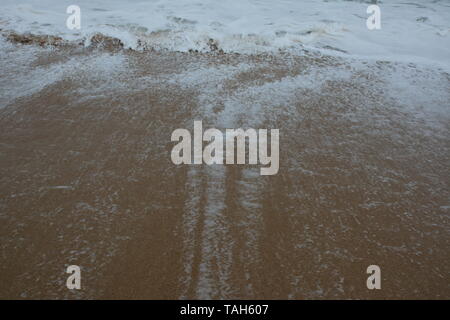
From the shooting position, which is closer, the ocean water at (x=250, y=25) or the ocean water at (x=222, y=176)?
the ocean water at (x=222, y=176)

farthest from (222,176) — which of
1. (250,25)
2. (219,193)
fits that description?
(250,25)

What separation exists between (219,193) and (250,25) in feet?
9.41

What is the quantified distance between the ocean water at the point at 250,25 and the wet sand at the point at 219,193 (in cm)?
92

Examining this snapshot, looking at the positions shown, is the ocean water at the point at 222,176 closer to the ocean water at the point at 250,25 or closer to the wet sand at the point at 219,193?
the wet sand at the point at 219,193

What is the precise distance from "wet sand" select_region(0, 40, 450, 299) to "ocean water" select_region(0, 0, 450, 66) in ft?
3.02

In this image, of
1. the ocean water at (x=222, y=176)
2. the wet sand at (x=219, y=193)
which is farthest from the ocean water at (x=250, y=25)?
the wet sand at (x=219, y=193)

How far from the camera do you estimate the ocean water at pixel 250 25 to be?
3.38 meters

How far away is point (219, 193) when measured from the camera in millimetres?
1640

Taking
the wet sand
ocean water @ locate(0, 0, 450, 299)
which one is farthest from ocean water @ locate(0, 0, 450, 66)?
the wet sand

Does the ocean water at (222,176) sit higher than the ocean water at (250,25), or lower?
lower

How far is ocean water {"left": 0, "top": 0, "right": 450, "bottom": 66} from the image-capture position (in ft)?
11.1

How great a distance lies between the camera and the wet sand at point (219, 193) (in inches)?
49.8
